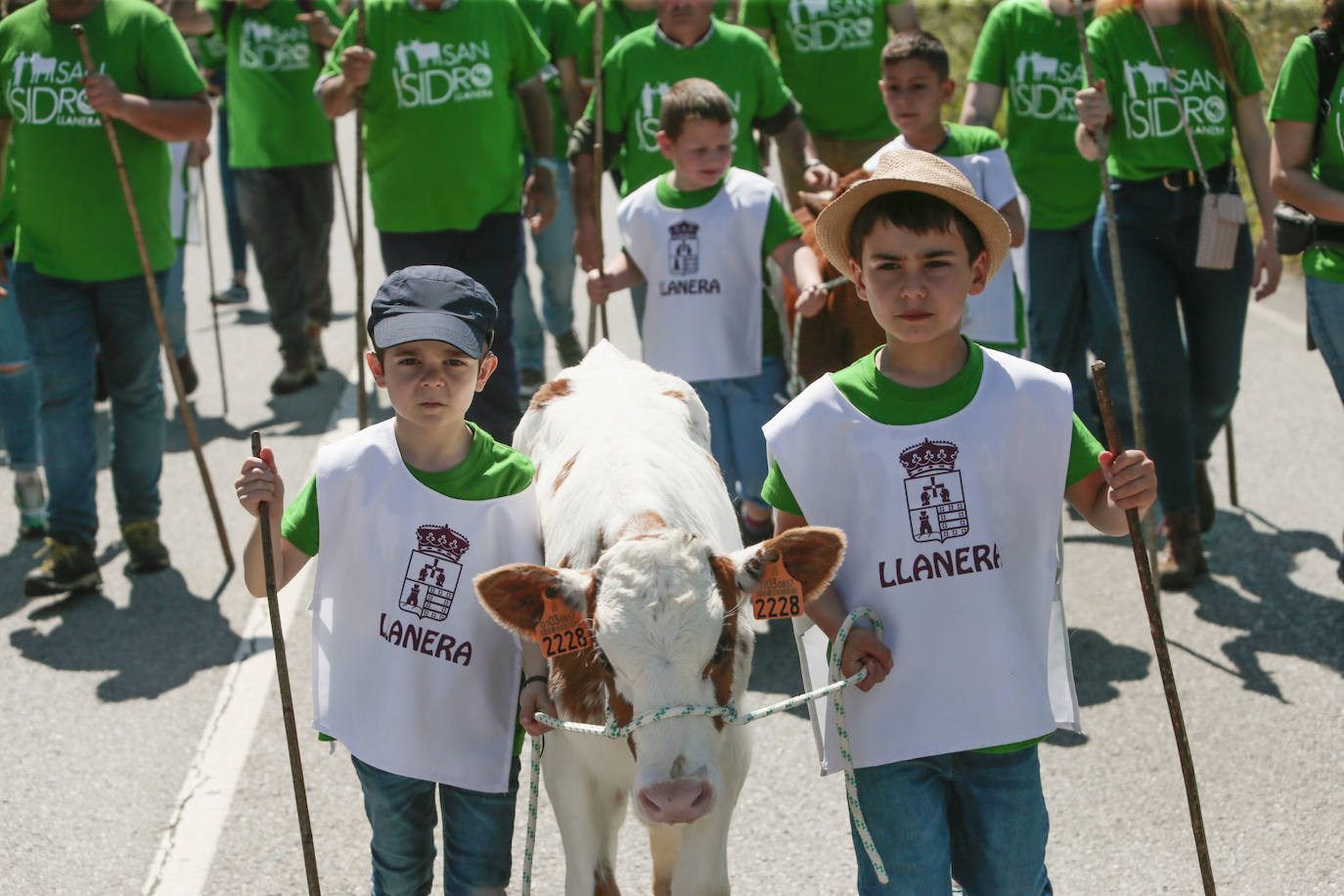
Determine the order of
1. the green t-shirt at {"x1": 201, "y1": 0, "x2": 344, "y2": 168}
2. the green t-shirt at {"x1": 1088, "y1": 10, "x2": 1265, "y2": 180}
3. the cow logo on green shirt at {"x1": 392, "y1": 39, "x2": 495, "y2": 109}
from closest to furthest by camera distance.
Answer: the green t-shirt at {"x1": 1088, "y1": 10, "x2": 1265, "y2": 180}, the cow logo on green shirt at {"x1": 392, "y1": 39, "x2": 495, "y2": 109}, the green t-shirt at {"x1": 201, "y1": 0, "x2": 344, "y2": 168}

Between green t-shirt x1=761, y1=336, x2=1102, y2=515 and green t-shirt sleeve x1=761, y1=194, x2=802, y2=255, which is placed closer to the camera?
green t-shirt x1=761, y1=336, x2=1102, y2=515

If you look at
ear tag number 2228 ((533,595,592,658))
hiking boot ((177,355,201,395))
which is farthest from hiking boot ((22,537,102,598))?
ear tag number 2228 ((533,595,592,658))

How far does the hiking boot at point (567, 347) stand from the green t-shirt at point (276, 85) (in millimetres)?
2116

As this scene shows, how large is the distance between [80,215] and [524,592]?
425 centimetres

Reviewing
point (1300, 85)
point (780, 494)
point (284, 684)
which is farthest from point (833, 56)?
point (284, 684)

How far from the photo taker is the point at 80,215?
6566 millimetres

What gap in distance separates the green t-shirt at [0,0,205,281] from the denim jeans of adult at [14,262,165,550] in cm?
13

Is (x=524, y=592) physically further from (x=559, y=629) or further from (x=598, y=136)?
(x=598, y=136)

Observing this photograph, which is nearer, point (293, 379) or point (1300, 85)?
point (1300, 85)

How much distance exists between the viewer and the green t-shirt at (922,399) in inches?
125

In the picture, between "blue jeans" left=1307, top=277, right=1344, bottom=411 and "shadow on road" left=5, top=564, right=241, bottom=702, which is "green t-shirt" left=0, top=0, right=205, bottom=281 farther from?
"blue jeans" left=1307, top=277, right=1344, bottom=411

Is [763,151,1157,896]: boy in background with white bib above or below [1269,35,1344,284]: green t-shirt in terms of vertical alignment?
below

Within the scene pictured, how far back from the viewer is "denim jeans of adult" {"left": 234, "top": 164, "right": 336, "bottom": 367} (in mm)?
9688

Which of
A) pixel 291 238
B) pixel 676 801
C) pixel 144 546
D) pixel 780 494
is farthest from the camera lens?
pixel 291 238
